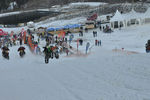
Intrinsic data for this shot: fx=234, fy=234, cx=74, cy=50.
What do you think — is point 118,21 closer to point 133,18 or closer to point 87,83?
point 133,18

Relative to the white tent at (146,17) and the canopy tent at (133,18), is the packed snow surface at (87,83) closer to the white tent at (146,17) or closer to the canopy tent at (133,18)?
the white tent at (146,17)

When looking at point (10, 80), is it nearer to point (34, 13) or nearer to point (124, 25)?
point (124, 25)

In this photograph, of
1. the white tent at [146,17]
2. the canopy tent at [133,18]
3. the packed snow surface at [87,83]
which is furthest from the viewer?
the canopy tent at [133,18]

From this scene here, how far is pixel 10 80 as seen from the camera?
7.48 metres

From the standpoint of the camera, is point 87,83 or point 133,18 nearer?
point 87,83

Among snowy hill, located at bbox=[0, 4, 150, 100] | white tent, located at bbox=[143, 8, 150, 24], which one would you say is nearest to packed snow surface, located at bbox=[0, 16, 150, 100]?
snowy hill, located at bbox=[0, 4, 150, 100]

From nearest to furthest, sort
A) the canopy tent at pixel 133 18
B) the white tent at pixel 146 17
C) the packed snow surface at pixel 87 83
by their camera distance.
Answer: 1. the packed snow surface at pixel 87 83
2. the white tent at pixel 146 17
3. the canopy tent at pixel 133 18

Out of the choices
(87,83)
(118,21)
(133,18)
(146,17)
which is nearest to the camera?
(87,83)

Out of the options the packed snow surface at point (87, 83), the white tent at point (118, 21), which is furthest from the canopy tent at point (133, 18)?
the packed snow surface at point (87, 83)

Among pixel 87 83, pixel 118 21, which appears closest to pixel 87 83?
pixel 87 83

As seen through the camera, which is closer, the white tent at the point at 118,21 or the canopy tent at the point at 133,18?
the canopy tent at the point at 133,18

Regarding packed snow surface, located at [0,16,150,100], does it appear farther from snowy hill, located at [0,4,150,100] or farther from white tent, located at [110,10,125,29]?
white tent, located at [110,10,125,29]

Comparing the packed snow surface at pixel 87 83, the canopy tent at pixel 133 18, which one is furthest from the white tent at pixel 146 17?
the packed snow surface at pixel 87 83

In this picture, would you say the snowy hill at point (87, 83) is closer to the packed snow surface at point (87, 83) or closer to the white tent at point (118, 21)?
the packed snow surface at point (87, 83)
